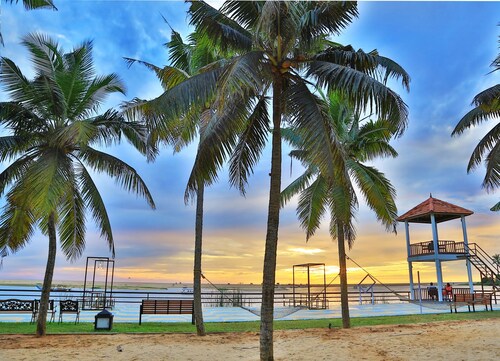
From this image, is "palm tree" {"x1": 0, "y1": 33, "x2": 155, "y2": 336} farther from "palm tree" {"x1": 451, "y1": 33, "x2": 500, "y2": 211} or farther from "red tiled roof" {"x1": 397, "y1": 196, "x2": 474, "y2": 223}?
"red tiled roof" {"x1": 397, "y1": 196, "x2": 474, "y2": 223}

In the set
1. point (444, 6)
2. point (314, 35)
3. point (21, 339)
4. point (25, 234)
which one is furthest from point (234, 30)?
point (21, 339)

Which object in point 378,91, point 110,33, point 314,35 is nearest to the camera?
point 378,91

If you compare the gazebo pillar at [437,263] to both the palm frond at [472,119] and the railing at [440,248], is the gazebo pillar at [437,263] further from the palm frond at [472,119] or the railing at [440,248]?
the palm frond at [472,119]

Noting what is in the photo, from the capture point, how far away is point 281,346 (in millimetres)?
8852

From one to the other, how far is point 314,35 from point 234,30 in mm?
1580

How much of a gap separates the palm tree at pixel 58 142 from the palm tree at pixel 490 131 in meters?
9.45

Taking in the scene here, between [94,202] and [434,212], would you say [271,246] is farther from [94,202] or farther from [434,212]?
[434,212]

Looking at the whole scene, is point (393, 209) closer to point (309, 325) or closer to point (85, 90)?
point (309, 325)

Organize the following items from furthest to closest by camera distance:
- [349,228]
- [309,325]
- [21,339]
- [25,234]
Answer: [349,228] < [309,325] < [25,234] < [21,339]

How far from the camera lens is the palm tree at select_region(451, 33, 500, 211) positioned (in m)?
11.3

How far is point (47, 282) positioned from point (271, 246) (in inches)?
241

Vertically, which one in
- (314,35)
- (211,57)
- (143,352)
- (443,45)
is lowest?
(143,352)

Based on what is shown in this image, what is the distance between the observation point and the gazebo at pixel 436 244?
20.2 m

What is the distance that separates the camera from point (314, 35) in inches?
315
